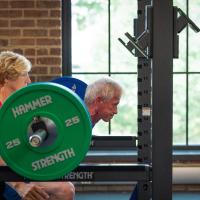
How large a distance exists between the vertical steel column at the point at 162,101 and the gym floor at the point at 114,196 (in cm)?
276

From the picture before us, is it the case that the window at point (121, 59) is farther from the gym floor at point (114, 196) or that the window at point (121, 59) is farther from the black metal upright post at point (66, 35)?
the gym floor at point (114, 196)

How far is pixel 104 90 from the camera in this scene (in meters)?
2.79

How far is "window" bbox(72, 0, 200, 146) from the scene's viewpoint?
475 centimetres

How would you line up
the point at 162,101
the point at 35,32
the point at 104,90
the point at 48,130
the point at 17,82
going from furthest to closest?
the point at 35,32
the point at 17,82
the point at 104,90
the point at 162,101
the point at 48,130

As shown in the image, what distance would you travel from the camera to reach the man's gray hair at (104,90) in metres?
2.78

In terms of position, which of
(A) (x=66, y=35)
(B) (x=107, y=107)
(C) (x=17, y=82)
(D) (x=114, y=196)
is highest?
(A) (x=66, y=35)

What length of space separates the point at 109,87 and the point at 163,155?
1.06 m

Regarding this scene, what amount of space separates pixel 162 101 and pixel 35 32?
113 inches

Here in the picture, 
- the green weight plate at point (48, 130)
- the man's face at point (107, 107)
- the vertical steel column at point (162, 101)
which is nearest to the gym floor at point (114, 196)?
the man's face at point (107, 107)

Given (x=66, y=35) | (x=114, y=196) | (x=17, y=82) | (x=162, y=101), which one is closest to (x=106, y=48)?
(x=66, y=35)

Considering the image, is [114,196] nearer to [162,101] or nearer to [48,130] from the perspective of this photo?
[162,101]

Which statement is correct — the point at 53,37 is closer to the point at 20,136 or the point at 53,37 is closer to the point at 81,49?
the point at 81,49

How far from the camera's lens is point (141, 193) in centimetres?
222

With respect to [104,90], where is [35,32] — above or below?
above
